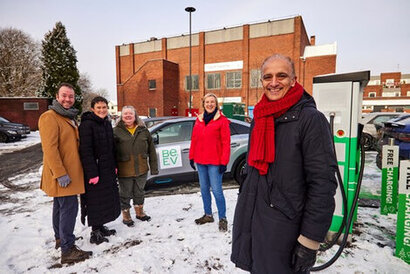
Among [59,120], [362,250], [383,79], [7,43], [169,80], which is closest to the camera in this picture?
[59,120]

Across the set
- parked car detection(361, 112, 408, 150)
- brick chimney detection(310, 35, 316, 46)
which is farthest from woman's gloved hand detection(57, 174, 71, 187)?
brick chimney detection(310, 35, 316, 46)

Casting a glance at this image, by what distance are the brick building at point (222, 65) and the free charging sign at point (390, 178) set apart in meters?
23.7

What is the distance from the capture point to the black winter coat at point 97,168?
2.96 meters

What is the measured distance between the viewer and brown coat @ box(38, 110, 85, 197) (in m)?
2.63

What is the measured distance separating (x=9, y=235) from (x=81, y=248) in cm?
130

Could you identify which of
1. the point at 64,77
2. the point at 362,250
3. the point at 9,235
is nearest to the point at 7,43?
the point at 64,77

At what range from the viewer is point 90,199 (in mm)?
3082

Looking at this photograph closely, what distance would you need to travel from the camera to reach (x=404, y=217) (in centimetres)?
279

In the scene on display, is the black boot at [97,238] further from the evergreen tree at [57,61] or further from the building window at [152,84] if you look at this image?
the evergreen tree at [57,61]

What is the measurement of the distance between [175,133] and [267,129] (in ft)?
13.4

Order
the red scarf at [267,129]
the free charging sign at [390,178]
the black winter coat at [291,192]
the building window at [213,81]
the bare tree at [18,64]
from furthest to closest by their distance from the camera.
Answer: the building window at [213,81]
the bare tree at [18,64]
the free charging sign at [390,178]
the red scarf at [267,129]
the black winter coat at [291,192]

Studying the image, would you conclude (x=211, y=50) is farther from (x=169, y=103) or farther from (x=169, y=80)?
(x=169, y=103)

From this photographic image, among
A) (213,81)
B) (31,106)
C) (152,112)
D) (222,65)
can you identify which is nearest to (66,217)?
(31,106)

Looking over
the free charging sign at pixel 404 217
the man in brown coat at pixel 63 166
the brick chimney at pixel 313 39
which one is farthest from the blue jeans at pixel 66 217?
the brick chimney at pixel 313 39
